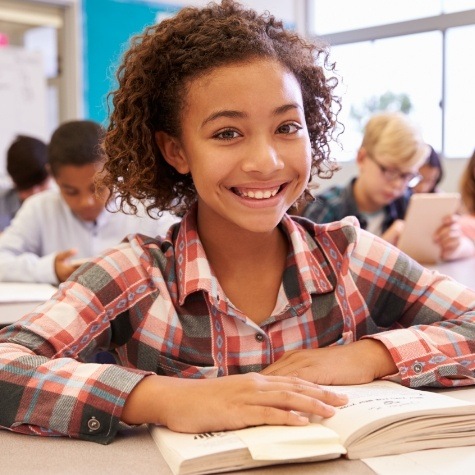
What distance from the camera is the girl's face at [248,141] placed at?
1.07 meters

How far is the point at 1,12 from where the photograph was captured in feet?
15.8

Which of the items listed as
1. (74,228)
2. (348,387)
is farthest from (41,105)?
(348,387)

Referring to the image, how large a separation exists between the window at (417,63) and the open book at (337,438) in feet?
15.3

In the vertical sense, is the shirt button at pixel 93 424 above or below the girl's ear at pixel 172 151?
below

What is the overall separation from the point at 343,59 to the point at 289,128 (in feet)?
15.3

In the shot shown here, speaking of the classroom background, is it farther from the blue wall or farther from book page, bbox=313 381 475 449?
book page, bbox=313 381 475 449

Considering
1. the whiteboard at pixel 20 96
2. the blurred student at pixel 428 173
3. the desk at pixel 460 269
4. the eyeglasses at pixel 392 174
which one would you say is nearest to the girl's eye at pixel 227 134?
the desk at pixel 460 269

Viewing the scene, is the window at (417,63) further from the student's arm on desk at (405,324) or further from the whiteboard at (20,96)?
the student's arm on desk at (405,324)

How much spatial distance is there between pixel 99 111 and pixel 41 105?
1.61ft

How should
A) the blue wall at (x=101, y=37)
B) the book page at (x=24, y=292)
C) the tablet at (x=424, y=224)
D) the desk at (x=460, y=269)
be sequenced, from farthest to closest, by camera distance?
the blue wall at (x=101, y=37) < the tablet at (x=424, y=224) < the desk at (x=460, y=269) < the book page at (x=24, y=292)

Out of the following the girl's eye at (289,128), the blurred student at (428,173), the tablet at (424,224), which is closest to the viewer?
the girl's eye at (289,128)

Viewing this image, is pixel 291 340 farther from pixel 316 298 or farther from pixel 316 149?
pixel 316 149

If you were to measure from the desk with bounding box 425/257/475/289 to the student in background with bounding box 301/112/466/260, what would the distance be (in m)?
0.06

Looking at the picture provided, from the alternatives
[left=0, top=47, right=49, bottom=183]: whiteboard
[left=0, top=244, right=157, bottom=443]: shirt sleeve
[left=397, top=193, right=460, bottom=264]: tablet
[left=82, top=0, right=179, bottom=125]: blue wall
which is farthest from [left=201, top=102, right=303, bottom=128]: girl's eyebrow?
[left=82, top=0, right=179, bottom=125]: blue wall
